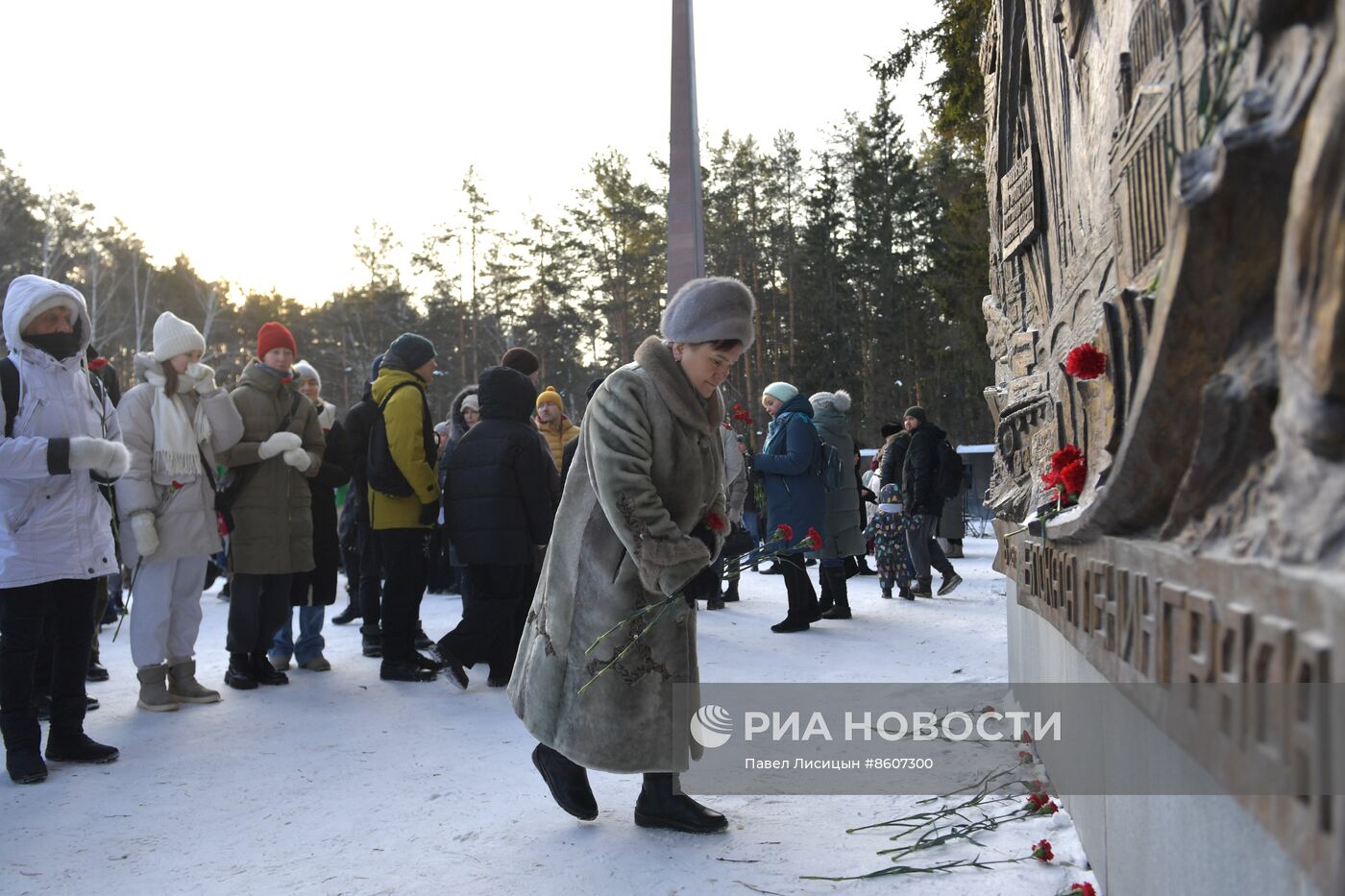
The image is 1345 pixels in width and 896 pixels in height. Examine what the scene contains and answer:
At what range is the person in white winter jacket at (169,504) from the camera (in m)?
4.54

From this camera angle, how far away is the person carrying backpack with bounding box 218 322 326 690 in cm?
495

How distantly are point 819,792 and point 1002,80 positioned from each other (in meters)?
2.64

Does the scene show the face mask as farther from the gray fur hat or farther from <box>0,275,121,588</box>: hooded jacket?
the gray fur hat

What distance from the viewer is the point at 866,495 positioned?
408 inches

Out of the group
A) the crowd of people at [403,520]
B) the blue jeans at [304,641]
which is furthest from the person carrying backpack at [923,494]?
the blue jeans at [304,641]

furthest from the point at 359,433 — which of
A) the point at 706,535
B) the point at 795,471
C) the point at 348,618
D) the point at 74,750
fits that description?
the point at 706,535

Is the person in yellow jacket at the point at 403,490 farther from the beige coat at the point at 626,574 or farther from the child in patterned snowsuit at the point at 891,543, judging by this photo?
the child in patterned snowsuit at the point at 891,543

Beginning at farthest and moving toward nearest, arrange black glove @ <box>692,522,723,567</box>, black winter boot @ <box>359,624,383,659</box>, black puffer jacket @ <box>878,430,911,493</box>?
1. black puffer jacket @ <box>878,430,911,493</box>
2. black winter boot @ <box>359,624,383,659</box>
3. black glove @ <box>692,522,723,567</box>

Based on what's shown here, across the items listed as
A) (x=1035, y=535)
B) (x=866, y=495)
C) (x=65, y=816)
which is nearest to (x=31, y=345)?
(x=65, y=816)

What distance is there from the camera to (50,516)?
3645 mm

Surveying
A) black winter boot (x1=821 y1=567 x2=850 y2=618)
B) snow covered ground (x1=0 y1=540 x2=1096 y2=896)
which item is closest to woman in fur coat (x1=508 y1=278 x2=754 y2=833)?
snow covered ground (x1=0 y1=540 x2=1096 y2=896)

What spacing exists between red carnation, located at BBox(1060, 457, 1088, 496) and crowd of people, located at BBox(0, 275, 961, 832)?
0.91 meters

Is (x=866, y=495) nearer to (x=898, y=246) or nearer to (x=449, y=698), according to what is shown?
(x=449, y=698)

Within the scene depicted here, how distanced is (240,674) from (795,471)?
3445mm
